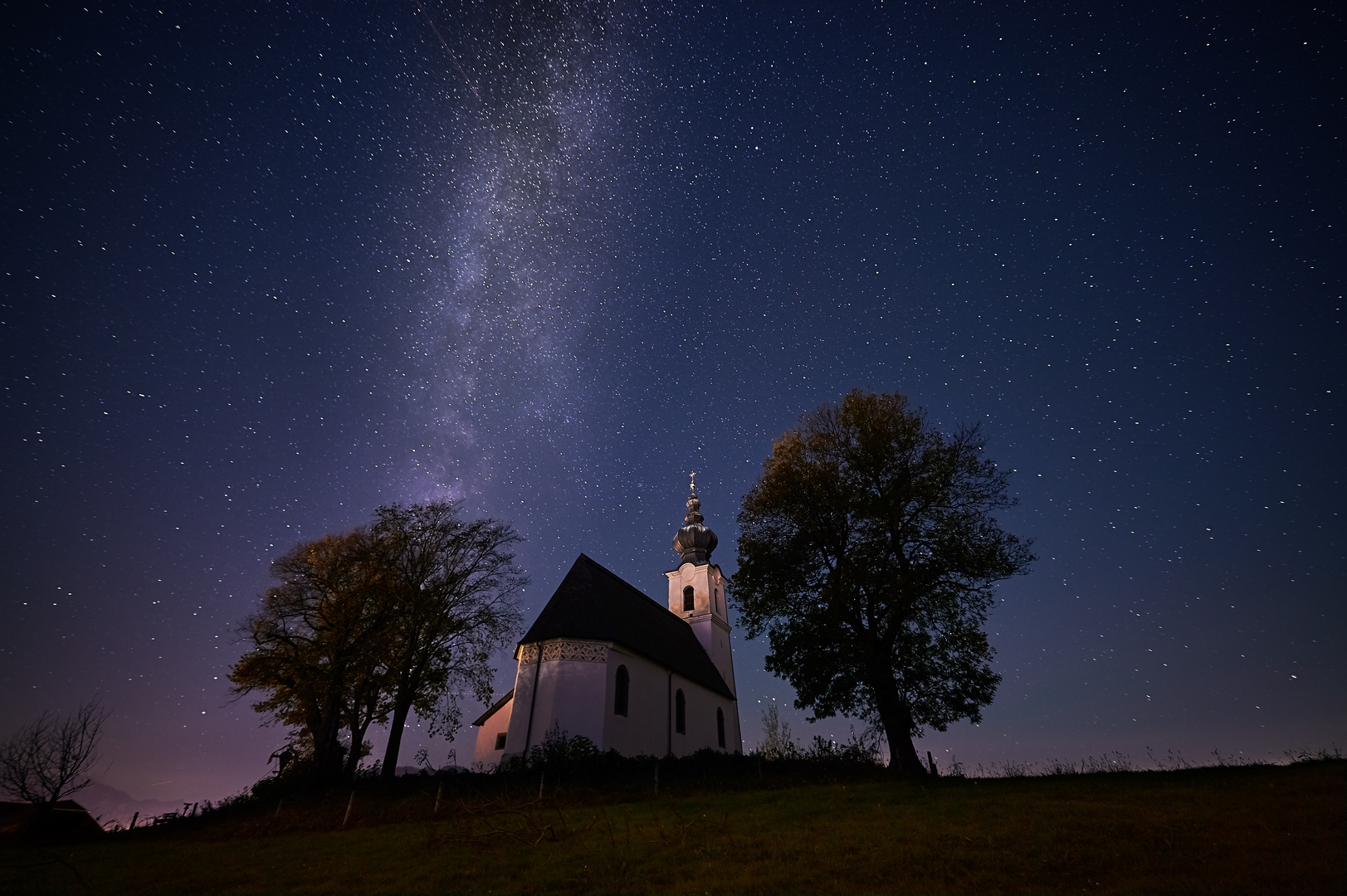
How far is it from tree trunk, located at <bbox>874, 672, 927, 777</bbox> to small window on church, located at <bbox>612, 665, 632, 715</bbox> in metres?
12.3

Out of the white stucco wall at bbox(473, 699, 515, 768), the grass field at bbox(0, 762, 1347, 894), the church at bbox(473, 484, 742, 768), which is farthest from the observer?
the white stucco wall at bbox(473, 699, 515, 768)

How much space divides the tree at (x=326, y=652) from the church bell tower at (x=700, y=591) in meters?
22.2

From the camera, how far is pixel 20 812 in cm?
2755

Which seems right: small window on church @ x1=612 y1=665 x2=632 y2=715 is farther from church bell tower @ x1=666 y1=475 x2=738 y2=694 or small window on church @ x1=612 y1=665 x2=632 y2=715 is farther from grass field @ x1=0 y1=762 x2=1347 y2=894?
church bell tower @ x1=666 y1=475 x2=738 y2=694

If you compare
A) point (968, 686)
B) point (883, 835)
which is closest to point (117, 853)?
point (883, 835)

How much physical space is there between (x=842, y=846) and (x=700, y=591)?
34.4 metres

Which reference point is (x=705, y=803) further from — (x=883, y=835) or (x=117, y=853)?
(x=117, y=853)

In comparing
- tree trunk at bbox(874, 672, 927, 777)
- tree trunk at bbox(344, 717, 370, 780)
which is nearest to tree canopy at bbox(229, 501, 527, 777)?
tree trunk at bbox(344, 717, 370, 780)

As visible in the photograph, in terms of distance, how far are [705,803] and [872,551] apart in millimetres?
9531

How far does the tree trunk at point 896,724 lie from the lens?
62.7 feet

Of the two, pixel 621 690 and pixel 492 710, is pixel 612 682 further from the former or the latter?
pixel 492 710

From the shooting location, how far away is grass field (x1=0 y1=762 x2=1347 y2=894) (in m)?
9.09

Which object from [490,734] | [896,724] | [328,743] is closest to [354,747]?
[328,743]

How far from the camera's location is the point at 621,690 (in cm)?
2775
